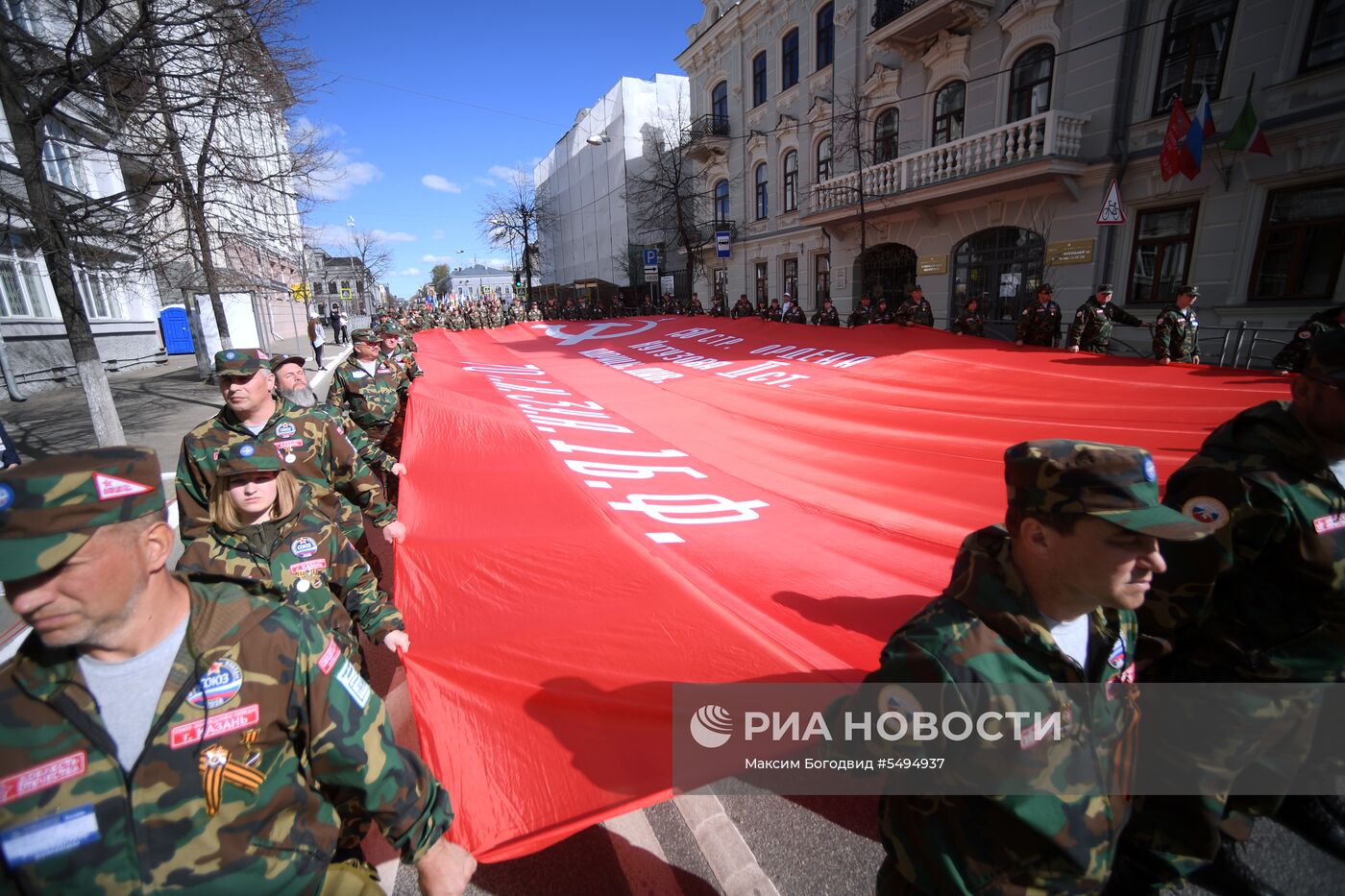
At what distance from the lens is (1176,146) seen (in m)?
9.82

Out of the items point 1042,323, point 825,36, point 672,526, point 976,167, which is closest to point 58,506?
point 672,526

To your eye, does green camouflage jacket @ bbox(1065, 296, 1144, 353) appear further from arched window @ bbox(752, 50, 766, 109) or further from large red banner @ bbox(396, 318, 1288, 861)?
arched window @ bbox(752, 50, 766, 109)

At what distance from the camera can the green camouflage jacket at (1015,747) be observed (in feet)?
4.40

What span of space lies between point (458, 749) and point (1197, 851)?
248 centimetres

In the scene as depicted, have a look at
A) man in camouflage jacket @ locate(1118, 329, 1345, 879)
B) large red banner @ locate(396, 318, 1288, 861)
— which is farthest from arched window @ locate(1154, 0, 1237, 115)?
man in camouflage jacket @ locate(1118, 329, 1345, 879)

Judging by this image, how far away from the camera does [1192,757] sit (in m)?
1.80

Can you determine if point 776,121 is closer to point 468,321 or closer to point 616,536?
point 468,321

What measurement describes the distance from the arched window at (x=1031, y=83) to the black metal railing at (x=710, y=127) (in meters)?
13.7

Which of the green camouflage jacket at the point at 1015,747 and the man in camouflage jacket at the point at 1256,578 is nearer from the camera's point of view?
the green camouflage jacket at the point at 1015,747

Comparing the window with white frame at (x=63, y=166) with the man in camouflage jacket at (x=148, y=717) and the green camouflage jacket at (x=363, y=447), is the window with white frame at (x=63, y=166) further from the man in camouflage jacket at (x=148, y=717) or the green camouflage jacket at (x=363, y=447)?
the man in camouflage jacket at (x=148, y=717)

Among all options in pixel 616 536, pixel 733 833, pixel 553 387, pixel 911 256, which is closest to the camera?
pixel 733 833

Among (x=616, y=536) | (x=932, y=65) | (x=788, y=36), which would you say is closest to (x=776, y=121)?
(x=788, y=36)

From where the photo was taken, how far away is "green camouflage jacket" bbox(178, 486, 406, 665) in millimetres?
2295

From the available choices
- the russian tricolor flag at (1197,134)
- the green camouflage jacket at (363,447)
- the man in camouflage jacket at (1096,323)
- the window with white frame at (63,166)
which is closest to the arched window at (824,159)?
the russian tricolor flag at (1197,134)
